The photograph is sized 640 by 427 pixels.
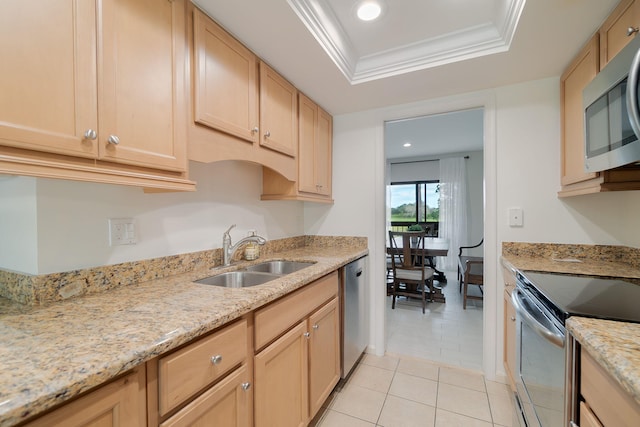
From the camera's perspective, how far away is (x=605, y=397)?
2.23 ft

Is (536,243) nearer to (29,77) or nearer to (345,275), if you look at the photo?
(345,275)

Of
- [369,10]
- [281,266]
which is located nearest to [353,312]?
[281,266]

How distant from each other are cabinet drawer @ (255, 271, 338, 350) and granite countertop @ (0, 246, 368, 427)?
0.08 m

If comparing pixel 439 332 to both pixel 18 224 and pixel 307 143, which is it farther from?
pixel 18 224

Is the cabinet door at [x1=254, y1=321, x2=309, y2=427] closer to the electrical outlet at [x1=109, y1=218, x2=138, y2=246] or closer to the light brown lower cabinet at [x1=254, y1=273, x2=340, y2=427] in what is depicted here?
the light brown lower cabinet at [x1=254, y1=273, x2=340, y2=427]

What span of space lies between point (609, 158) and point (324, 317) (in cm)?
153

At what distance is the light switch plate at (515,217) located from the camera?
1.97 metres

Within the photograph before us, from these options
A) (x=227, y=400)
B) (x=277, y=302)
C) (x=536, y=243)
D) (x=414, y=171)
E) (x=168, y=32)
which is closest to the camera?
(x=227, y=400)

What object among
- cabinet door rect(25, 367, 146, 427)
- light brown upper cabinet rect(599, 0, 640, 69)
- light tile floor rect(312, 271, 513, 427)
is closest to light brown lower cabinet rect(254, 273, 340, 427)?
light tile floor rect(312, 271, 513, 427)

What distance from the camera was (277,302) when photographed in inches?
46.6

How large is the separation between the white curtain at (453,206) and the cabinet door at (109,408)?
575 cm

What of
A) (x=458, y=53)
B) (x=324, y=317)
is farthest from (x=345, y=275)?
(x=458, y=53)

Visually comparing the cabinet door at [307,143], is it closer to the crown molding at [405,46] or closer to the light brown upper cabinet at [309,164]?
the light brown upper cabinet at [309,164]

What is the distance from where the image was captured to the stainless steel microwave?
82 cm
